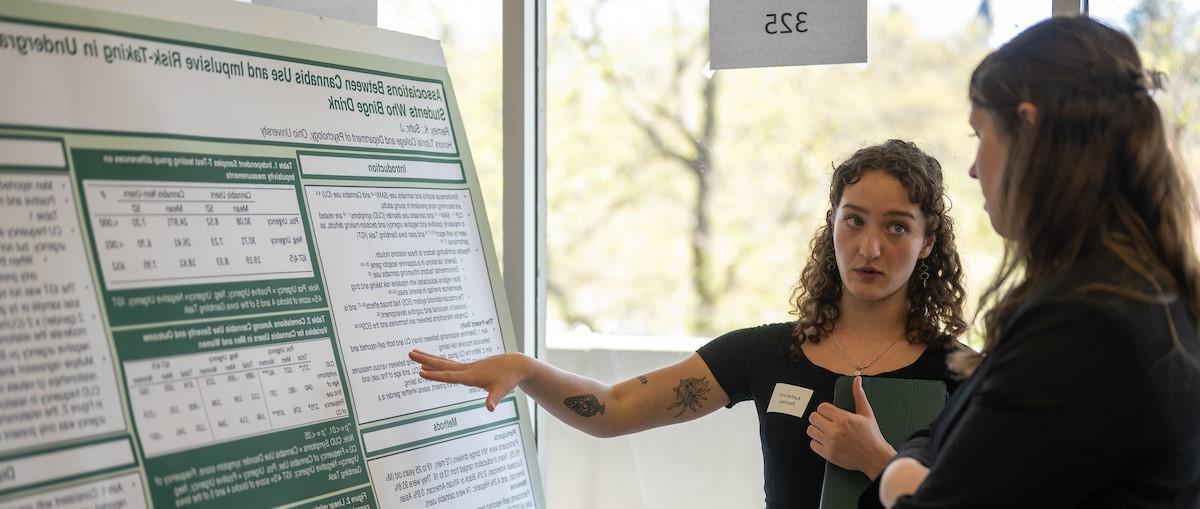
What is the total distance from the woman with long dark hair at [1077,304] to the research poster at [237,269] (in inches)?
35.0

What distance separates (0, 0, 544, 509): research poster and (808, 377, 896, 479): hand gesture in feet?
2.05

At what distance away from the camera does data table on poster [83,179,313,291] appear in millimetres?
1365

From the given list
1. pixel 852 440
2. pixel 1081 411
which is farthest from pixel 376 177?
pixel 1081 411

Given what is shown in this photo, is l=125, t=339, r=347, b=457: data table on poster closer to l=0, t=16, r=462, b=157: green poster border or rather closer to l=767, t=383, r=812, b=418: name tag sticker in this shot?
l=0, t=16, r=462, b=157: green poster border

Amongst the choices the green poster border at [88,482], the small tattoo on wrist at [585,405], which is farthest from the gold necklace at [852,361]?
the green poster border at [88,482]

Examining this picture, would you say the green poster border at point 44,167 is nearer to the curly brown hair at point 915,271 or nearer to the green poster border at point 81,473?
the green poster border at point 81,473

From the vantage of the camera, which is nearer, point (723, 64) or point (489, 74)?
point (723, 64)

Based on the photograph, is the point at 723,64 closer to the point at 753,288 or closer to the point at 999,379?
the point at 753,288

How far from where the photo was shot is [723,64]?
2227mm

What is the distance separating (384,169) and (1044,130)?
3.74 feet

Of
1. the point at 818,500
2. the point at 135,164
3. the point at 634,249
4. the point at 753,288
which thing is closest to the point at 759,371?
the point at 818,500

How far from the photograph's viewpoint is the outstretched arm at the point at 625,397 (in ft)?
6.40

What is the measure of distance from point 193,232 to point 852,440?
3.64 feet

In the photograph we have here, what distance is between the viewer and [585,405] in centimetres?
197
